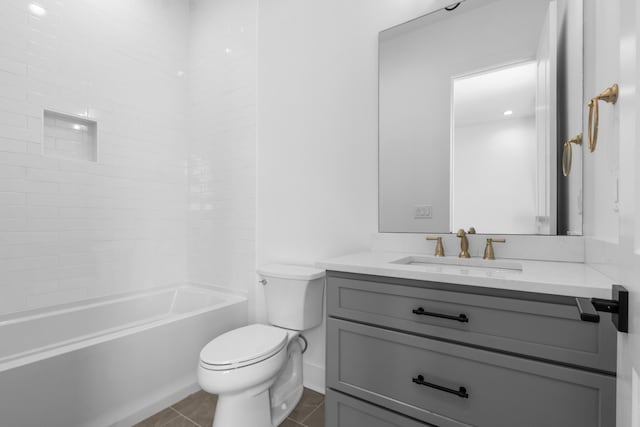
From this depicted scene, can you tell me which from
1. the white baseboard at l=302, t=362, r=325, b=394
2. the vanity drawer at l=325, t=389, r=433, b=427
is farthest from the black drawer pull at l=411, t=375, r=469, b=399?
the white baseboard at l=302, t=362, r=325, b=394

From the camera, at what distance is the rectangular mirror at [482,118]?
133 centimetres

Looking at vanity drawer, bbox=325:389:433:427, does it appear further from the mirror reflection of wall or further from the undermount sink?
the mirror reflection of wall

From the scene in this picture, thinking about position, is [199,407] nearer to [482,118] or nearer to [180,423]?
[180,423]

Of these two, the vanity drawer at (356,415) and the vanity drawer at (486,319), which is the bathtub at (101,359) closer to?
the vanity drawer at (356,415)

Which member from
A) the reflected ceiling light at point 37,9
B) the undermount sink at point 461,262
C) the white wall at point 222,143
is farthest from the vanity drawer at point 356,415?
the reflected ceiling light at point 37,9

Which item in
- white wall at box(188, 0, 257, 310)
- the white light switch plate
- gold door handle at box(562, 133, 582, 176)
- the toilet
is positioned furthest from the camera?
white wall at box(188, 0, 257, 310)

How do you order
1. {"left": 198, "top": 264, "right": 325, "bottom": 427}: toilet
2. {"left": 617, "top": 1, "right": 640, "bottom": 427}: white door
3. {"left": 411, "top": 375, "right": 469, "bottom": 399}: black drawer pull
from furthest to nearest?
{"left": 198, "top": 264, "right": 325, "bottom": 427}: toilet
{"left": 411, "top": 375, "right": 469, "bottom": 399}: black drawer pull
{"left": 617, "top": 1, "right": 640, "bottom": 427}: white door

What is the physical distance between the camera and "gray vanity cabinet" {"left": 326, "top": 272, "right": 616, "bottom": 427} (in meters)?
0.82

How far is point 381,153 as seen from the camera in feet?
5.74

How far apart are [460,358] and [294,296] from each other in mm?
994

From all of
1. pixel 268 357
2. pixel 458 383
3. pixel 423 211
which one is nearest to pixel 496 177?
pixel 423 211

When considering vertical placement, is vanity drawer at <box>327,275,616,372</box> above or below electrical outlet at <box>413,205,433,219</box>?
below

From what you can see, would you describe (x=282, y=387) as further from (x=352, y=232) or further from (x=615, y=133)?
(x=615, y=133)

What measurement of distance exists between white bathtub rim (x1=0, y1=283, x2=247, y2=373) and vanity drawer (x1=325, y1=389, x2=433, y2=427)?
1.11m
